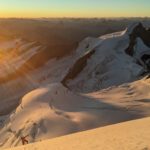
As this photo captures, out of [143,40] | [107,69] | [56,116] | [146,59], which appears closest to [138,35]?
[143,40]

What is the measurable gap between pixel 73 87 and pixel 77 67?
3123 millimetres

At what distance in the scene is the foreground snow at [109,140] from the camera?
27.6ft

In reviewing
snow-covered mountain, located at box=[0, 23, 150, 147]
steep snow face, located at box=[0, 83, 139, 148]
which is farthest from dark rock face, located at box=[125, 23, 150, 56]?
steep snow face, located at box=[0, 83, 139, 148]

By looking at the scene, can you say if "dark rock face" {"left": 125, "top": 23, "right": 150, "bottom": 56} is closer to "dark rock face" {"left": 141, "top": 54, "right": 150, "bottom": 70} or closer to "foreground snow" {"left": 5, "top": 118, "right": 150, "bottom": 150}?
"dark rock face" {"left": 141, "top": 54, "right": 150, "bottom": 70}

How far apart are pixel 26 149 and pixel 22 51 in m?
31.3

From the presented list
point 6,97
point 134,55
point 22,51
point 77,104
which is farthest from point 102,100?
point 22,51

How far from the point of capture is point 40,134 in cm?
1416

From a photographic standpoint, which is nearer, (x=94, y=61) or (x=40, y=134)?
(x=40, y=134)

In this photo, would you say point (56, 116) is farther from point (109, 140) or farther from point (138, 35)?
point (138, 35)

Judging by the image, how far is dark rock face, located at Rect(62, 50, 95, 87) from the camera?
28336 mm

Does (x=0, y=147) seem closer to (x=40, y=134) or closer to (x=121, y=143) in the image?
(x=40, y=134)

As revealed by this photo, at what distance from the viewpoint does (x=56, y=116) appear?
15.5m

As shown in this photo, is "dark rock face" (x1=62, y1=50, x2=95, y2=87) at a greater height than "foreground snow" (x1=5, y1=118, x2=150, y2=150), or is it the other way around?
"foreground snow" (x1=5, y1=118, x2=150, y2=150)

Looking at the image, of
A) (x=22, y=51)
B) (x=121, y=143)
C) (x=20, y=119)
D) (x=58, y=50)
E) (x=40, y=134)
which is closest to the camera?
(x=121, y=143)
